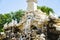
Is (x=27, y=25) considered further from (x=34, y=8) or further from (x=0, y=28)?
(x=0, y=28)

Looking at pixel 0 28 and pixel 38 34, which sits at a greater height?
pixel 38 34

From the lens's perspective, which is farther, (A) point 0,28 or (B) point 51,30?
(A) point 0,28

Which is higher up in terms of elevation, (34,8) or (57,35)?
(34,8)

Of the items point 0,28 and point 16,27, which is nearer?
point 16,27

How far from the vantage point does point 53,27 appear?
12.7m

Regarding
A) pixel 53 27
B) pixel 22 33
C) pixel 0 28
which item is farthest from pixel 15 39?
pixel 0 28

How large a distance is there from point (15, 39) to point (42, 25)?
1.56 meters

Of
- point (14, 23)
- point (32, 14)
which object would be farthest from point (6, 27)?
point (32, 14)

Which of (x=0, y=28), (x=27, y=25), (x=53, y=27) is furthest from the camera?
(x=0, y=28)

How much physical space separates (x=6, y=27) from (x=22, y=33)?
0.99m

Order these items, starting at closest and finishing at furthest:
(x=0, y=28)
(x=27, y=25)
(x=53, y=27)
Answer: (x=53, y=27), (x=27, y=25), (x=0, y=28)

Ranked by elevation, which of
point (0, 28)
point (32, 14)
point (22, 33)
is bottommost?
point (0, 28)

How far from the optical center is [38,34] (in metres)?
13.5

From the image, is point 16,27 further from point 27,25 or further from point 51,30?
point 51,30
